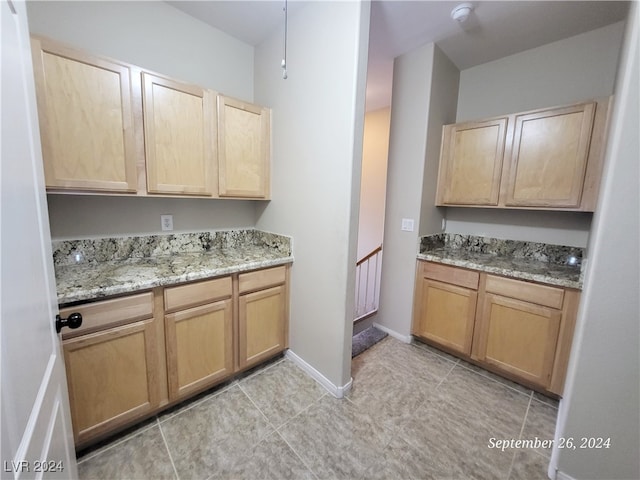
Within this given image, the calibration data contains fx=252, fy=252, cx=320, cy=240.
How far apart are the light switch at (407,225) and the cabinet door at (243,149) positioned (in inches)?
51.5

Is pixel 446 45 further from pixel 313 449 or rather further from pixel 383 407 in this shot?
pixel 313 449

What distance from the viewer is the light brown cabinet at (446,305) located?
2.10 meters

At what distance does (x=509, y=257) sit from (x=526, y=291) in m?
0.57

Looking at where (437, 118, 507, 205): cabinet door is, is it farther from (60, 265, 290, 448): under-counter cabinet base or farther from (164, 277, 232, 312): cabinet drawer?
(164, 277, 232, 312): cabinet drawer

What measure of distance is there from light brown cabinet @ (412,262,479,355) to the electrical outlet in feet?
7.15

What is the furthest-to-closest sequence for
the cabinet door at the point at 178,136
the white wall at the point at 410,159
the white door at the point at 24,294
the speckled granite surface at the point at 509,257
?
the white wall at the point at 410,159, the speckled granite surface at the point at 509,257, the cabinet door at the point at 178,136, the white door at the point at 24,294

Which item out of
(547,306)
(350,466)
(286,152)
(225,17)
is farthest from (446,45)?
(350,466)

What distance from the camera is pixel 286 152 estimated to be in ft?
6.57

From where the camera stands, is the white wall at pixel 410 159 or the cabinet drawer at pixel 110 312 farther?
the white wall at pixel 410 159

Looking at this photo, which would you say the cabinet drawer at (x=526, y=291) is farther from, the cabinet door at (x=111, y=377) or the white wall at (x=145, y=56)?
the cabinet door at (x=111, y=377)

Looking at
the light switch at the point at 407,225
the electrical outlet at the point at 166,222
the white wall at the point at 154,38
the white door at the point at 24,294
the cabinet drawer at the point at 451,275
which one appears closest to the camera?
the white door at the point at 24,294

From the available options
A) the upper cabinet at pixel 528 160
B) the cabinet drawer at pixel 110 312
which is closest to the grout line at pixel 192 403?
the cabinet drawer at pixel 110 312

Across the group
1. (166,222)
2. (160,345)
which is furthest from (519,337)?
(166,222)

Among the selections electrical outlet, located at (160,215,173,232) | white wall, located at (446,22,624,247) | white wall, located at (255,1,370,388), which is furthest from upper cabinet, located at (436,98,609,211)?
electrical outlet, located at (160,215,173,232)
